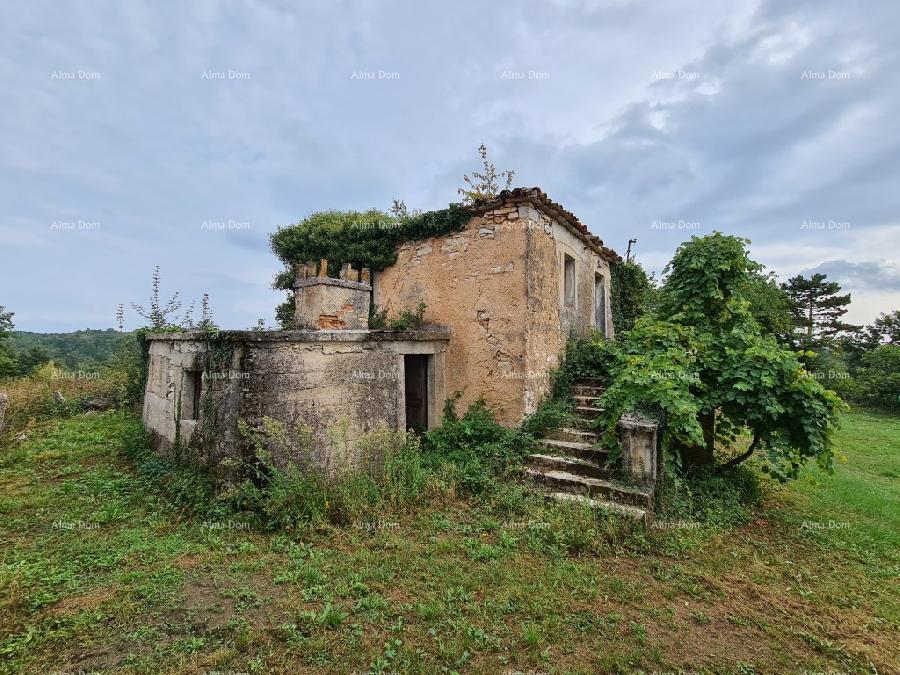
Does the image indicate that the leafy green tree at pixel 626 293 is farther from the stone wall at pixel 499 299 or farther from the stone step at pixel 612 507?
the stone step at pixel 612 507

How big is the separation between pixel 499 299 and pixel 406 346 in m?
1.95

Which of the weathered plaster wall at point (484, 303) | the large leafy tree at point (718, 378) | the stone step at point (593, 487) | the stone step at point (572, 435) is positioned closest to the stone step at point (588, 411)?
the stone step at point (572, 435)

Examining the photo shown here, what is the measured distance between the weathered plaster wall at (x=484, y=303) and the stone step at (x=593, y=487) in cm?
134

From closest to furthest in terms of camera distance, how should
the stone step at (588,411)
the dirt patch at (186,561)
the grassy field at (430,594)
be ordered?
the grassy field at (430,594) → the dirt patch at (186,561) → the stone step at (588,411)

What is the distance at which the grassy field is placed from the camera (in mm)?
2877

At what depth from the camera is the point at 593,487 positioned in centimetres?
541

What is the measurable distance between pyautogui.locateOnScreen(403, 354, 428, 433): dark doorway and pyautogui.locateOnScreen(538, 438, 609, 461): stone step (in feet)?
7.51

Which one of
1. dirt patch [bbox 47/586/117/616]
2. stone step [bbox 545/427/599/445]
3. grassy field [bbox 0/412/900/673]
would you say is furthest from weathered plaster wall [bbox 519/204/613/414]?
dirt patch [bbox 47/586/117/616]

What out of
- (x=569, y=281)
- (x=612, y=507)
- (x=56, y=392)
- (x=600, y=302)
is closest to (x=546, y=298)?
(x=569, y=281)

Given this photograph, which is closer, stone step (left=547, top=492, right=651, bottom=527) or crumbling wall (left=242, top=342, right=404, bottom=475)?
stone step (left=547, top=492, right=651, bottom=527)

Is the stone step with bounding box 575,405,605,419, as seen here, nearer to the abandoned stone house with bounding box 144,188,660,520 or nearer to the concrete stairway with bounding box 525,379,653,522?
the concrete stairway with bounding box 525,379,653,522

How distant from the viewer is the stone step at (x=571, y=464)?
5.70 m

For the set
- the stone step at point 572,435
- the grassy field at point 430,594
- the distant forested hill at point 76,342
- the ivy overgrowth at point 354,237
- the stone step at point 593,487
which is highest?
the ivy overgrowth at point 354,237

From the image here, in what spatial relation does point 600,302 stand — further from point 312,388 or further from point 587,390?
point 312,388
